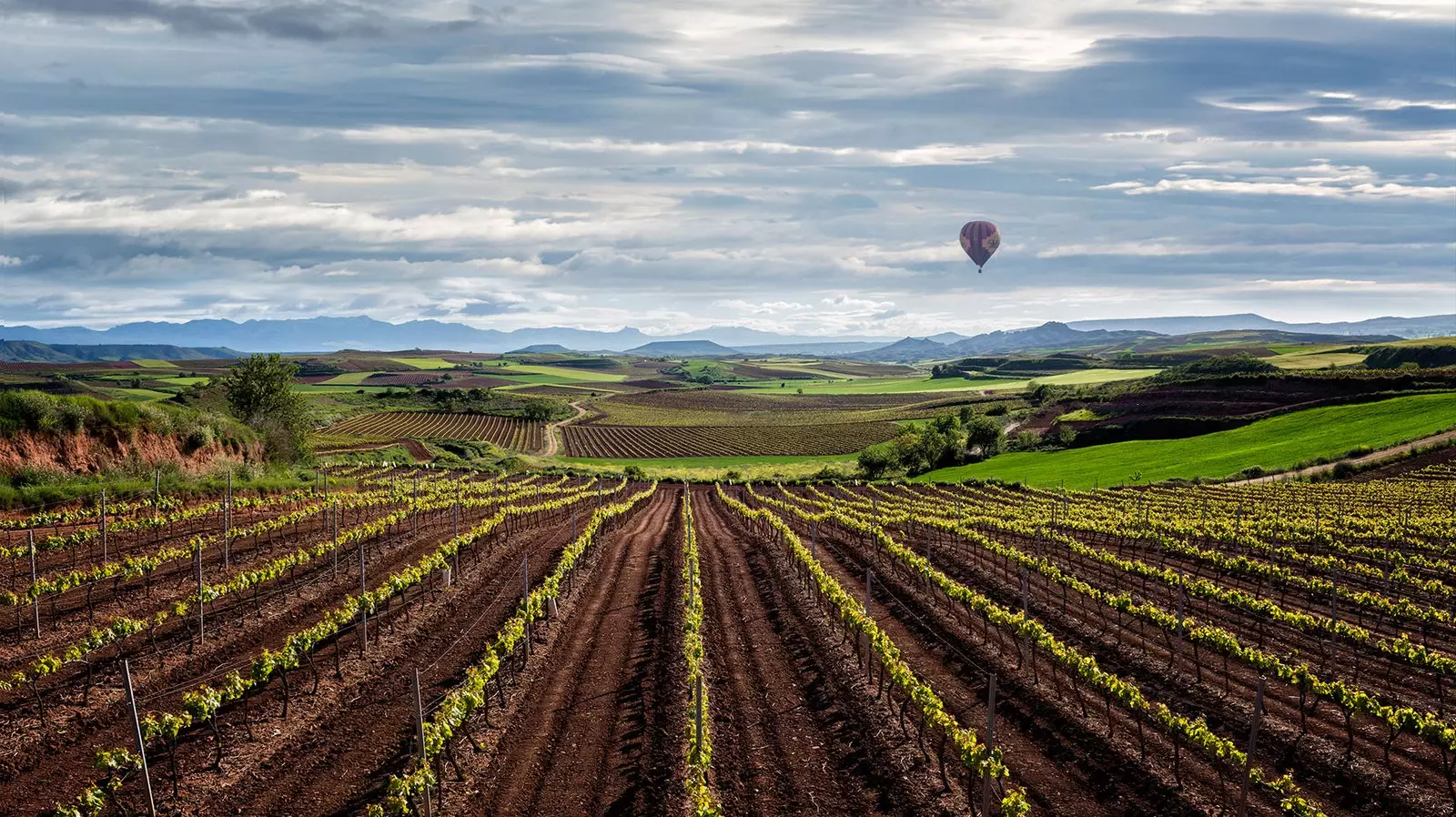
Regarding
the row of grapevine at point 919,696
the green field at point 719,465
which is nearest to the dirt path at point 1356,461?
the green field at point 719,465

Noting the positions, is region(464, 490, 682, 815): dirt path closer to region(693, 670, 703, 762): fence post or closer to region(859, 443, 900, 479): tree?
region(693, 670, 703, 762): fence post

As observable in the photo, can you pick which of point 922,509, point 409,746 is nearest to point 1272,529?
point 922,509

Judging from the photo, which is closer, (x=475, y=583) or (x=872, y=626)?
(x=872, y=626)

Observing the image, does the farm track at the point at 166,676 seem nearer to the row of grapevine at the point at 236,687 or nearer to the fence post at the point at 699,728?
the row of grapevine at the point at 236,687

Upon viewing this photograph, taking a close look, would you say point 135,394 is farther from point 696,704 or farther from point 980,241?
point 696,704

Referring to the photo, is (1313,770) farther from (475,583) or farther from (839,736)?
(475,583)

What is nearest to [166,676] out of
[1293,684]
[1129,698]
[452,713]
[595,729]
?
[452,713]
